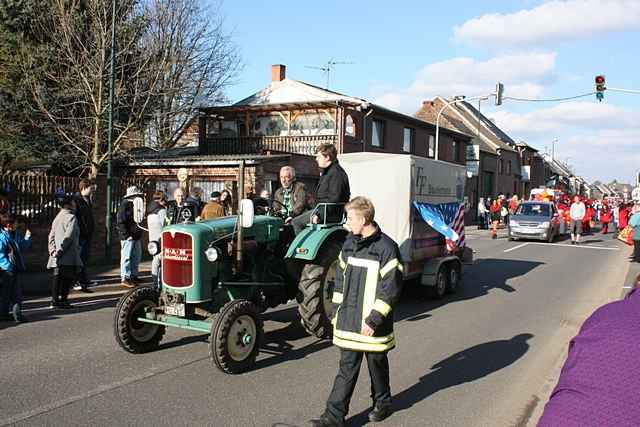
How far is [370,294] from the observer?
458 cm

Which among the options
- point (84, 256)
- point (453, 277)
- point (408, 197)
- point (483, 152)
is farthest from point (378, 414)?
point (483, 152)

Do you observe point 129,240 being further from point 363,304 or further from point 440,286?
point 363,304

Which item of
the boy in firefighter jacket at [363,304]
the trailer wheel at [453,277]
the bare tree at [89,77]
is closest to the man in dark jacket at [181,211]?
the boy in firefighter jacket at [363,304]

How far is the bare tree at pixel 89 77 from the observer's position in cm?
1867

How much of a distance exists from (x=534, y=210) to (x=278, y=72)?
17695mm

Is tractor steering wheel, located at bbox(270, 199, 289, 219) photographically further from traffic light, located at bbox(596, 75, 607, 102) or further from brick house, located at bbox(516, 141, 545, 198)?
brick house, located at bbox(516, 141, 545, 198)

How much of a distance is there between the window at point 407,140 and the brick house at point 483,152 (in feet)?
44.2

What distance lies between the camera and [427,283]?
32.9 feet

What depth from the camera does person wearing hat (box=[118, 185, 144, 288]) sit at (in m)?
11.0

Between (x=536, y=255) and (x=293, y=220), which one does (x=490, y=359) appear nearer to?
(x=293, y=220)

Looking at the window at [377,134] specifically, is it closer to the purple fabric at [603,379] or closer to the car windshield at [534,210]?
the car windshield at [534,210]

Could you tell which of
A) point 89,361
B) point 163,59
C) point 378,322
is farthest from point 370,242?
point 163,59

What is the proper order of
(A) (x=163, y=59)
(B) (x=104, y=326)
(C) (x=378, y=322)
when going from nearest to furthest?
1. (C) (x=378, y=322)
2. (B) (x=104, y=326)
3. (A) (x=163, y=59)

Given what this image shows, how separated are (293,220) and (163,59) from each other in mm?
14793
